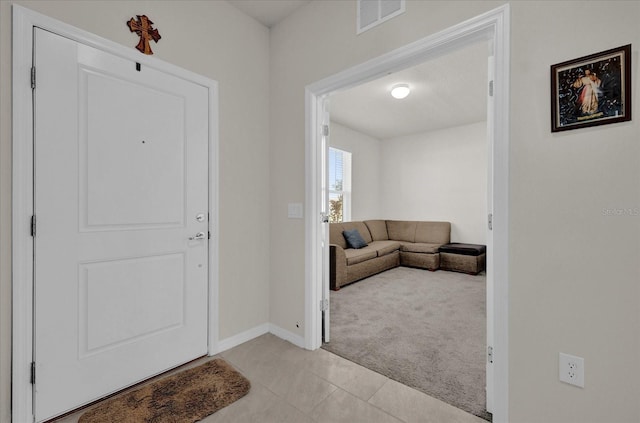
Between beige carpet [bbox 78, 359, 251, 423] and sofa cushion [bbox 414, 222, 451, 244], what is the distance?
4885mm

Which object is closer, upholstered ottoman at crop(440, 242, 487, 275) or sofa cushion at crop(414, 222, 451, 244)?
upholstered ottoman at crop(440, 242, 487, 275)

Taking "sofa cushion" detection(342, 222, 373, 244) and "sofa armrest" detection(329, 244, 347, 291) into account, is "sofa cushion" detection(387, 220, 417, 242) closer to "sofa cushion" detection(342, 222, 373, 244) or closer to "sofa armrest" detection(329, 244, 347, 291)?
"sofa cushion" detection(342, 222, 373, 244)

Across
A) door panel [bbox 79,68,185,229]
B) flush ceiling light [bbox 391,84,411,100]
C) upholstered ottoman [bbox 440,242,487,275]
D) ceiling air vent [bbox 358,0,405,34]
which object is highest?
flush ceiling light [bbox 391,84,411,100]

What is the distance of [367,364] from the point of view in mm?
2125

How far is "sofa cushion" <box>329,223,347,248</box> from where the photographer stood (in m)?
4.83

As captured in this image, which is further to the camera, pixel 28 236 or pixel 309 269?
pixel 309 269

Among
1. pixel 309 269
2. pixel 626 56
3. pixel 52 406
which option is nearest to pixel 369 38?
pixel 626 56

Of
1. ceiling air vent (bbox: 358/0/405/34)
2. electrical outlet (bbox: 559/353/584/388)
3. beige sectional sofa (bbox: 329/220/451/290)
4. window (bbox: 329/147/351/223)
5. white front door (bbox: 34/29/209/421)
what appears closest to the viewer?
electrical outlet (bbox: 559/353/584/388)

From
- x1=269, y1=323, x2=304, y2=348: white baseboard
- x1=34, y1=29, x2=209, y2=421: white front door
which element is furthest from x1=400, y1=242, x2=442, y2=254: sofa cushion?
x1=34, y1=29, x2=209, y2=421: white front door

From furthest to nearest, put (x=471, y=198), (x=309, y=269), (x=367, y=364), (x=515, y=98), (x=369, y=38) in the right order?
(x=471, y=198), (x=309, y=269), (x=367, y=364), (x=369, y=38), (x=515, y=98)

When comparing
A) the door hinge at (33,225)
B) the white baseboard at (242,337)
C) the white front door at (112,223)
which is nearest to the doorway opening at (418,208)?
the white baseboard at (242,337)

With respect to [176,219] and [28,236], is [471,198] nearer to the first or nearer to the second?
[176,219]

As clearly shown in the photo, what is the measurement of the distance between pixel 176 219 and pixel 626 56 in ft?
8.21

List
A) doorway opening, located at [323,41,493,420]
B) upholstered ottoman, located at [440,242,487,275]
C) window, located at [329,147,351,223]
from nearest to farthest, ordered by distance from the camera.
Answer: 1. doorway opening, located at [323,41,493,420]
2. upholstered ottoman, located at [440,242,487,275]
3. window, located at [329,147,351,223]
